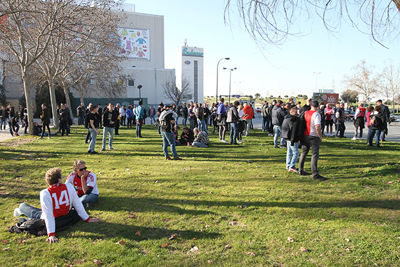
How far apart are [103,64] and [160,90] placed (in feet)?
119

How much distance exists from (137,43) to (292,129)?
6009 cm

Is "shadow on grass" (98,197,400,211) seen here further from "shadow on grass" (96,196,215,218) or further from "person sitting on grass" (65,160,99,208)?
"person sitting on grass" (65,160,99,208)

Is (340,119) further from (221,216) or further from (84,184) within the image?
(84,184)

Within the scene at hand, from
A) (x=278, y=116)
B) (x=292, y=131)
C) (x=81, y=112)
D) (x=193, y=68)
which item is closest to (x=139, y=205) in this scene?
(x=292, y=131)

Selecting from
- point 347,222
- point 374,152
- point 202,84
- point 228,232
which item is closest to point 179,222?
point 228,232

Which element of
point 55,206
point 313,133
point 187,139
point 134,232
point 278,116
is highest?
point 278,116

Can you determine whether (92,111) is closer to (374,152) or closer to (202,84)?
(374,152)

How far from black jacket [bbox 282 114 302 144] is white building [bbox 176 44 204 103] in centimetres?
9633

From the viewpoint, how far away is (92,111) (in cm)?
1098

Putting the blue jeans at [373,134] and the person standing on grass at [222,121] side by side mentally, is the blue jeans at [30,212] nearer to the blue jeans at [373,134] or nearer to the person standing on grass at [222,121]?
the person standing on grass at [222,121]

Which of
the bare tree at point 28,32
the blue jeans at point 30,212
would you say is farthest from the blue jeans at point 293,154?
the bare tree at point 28,32

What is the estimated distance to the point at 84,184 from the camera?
550 centimetres

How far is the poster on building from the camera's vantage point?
201 ft

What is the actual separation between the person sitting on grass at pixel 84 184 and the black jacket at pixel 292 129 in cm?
468
